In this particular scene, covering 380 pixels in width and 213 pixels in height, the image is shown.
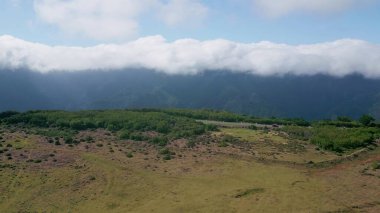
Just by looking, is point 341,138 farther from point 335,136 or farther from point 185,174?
point 185,174

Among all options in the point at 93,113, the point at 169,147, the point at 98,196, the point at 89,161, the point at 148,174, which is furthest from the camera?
the point at 93,113

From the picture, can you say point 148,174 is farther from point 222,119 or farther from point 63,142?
point 222,119

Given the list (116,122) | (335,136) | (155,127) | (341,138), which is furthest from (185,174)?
(116,122)

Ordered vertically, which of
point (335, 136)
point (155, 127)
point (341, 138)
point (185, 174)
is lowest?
point (185, 174)

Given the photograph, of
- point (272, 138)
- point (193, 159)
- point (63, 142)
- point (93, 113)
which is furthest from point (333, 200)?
point (93, 113)

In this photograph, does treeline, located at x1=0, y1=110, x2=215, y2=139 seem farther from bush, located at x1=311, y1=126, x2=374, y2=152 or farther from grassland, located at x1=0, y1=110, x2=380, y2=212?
bush, located at x1=311, y1=126, x2=374, y2=152

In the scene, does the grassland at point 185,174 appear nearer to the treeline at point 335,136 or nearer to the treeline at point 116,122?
the treeline at point 335,136
